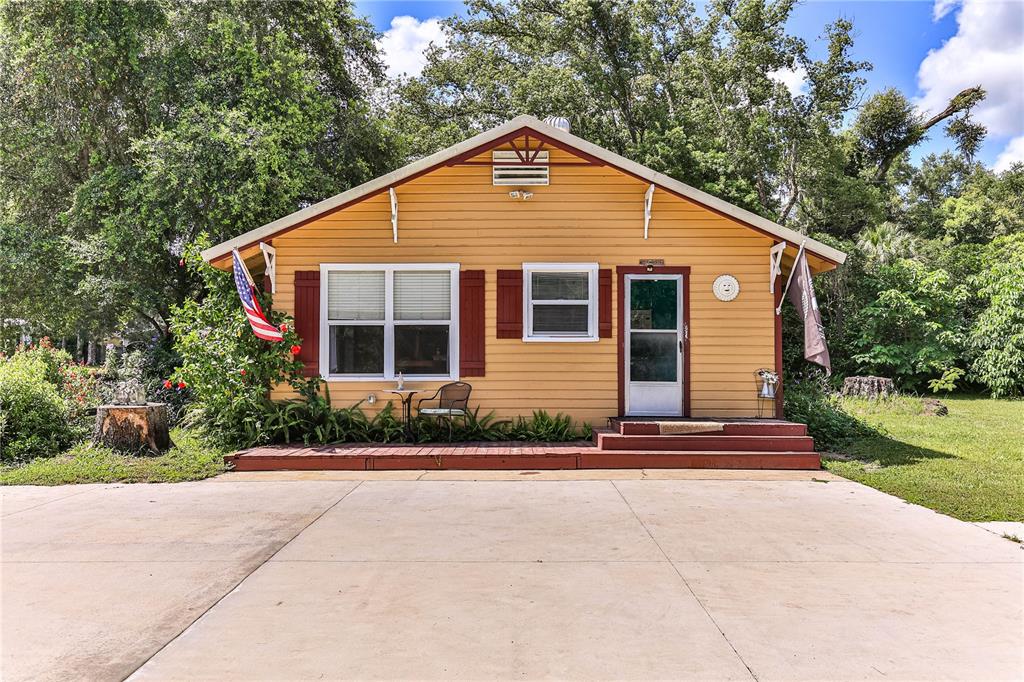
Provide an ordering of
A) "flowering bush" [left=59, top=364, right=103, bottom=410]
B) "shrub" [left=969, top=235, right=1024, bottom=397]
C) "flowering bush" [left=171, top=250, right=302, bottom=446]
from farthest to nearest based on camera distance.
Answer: "shrub" [left=969, top=235, right=1024, bottom=397] < "flowering bush" [left=59, top=364, right=103, bottom=410] < "flowering bush" [left=171, top=250, right=302, bottom=446]

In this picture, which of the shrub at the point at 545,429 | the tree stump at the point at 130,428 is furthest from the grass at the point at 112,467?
the shrub at the point at 545,429

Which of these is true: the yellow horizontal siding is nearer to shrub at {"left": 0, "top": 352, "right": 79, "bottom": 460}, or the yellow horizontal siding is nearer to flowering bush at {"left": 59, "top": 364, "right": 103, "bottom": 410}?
shrub at {"left": 0, "top": 352, "right": 79, "bottom": 460}

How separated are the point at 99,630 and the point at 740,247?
824 centimetres

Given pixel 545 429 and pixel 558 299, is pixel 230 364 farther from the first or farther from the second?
pixel 558 299

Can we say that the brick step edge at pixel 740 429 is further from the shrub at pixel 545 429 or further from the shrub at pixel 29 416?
the shrub at pixel 29 416

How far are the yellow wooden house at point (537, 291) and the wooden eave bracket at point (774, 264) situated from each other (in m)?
0.03

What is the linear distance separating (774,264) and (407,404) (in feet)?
17.8

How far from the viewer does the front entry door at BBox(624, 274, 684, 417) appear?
29.1 feet

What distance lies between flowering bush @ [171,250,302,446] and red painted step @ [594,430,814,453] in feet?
14.6

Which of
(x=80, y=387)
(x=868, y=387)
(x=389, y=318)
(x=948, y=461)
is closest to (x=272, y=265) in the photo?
(x=389, y=318)

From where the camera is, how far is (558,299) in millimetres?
8914

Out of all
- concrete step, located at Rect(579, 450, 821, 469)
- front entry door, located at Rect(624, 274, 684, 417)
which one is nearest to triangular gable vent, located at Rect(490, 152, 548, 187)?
front entry door, located at Rect(624, 274, 684, 417)

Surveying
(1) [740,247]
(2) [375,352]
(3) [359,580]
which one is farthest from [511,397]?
(3) [359,580]

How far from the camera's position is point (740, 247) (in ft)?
29.2
